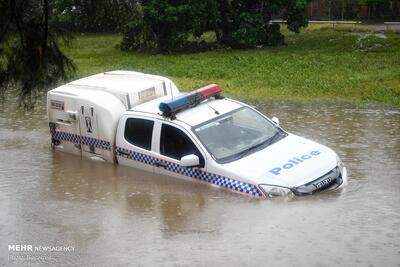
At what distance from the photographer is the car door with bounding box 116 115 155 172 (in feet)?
35.1

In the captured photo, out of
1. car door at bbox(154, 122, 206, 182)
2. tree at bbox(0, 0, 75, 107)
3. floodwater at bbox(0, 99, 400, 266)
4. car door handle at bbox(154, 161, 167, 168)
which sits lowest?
floodwater at bbox(0, 99, 400, 266)

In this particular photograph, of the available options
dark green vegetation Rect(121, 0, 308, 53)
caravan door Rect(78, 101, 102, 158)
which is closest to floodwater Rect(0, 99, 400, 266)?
caravan door Rect(78, 101, 102, 158)

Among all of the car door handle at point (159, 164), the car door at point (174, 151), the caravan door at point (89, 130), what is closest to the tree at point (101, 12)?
the car door at point (174, 151)

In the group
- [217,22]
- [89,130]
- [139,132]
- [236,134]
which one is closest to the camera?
[236,134]

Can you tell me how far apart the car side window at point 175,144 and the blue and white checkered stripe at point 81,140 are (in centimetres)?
139

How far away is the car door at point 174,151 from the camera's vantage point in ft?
32.4

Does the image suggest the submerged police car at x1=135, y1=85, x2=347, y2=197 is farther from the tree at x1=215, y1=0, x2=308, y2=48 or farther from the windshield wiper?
the tree at x1=215, y1=0, x2=308, y2=48

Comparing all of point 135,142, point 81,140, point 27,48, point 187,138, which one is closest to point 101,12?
point 27,48

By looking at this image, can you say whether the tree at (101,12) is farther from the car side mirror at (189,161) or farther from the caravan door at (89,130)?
the caravan door at (89,130)

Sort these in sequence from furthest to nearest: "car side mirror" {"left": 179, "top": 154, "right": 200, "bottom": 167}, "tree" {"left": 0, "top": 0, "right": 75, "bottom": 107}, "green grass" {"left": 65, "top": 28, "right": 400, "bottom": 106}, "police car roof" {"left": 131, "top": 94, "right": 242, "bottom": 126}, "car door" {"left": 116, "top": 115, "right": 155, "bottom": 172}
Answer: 1. "green grass" {"left": 65, "top": 28, "right": 400, "bottom": 106}
2. "car door" {"left": 116, "top": 115, "right": 155, "bottom": 172}
3. "police car roof" {"left": 131, "top": 94, "right": 242, "bottom": 126}
4. "car side mirror" {"left": 179, "top": 154, "right": 200, "bottom": 167}
5. "tree" {"left": 0, "top": 0, "right": 75, "bottom": 107}

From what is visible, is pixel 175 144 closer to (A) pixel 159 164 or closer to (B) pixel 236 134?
(A) pixel 159 164

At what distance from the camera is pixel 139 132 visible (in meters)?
10.9

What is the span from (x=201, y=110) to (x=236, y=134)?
0.77 meters

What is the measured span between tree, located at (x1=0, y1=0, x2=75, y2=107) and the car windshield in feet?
10.1
